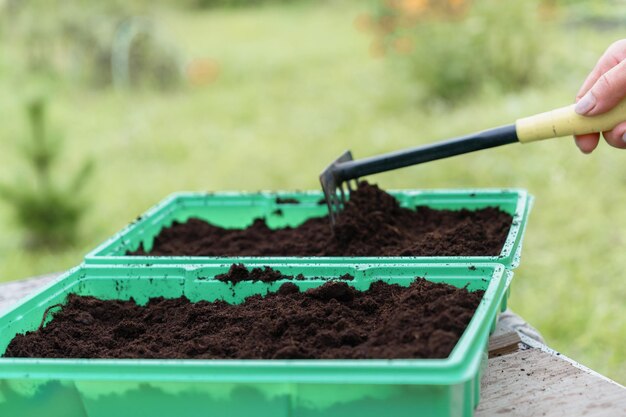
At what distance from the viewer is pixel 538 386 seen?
1428 mm

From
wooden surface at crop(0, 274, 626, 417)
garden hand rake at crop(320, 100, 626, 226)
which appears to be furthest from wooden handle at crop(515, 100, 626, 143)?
wooden surface at crop(0, 274, 626, 417)

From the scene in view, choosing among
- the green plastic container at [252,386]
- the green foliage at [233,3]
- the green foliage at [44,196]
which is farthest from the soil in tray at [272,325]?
the green foliage at [233,3]

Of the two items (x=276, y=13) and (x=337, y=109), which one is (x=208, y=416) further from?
(x=276, y=13)

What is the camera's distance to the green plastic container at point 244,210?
1804 millimetres

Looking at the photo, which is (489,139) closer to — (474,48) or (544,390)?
(544,390)

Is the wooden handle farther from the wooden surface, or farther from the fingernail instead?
the wooden surface

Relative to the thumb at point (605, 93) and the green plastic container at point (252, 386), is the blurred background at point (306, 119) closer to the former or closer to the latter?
the thumb at point (605, 93)

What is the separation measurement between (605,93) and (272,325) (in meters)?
0.84

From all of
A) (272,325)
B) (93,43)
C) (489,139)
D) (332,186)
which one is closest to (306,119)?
(93,43)

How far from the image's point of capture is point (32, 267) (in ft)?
12.7

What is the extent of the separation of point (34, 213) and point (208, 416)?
9.82 ft

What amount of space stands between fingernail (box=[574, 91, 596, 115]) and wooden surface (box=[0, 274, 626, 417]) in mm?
483

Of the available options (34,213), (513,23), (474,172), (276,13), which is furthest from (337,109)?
(276,13)

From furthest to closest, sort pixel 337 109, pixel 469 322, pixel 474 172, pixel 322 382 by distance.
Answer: pixel 337 109 < pixel 474 172 < pixel 469 322 < pixel 322 382
